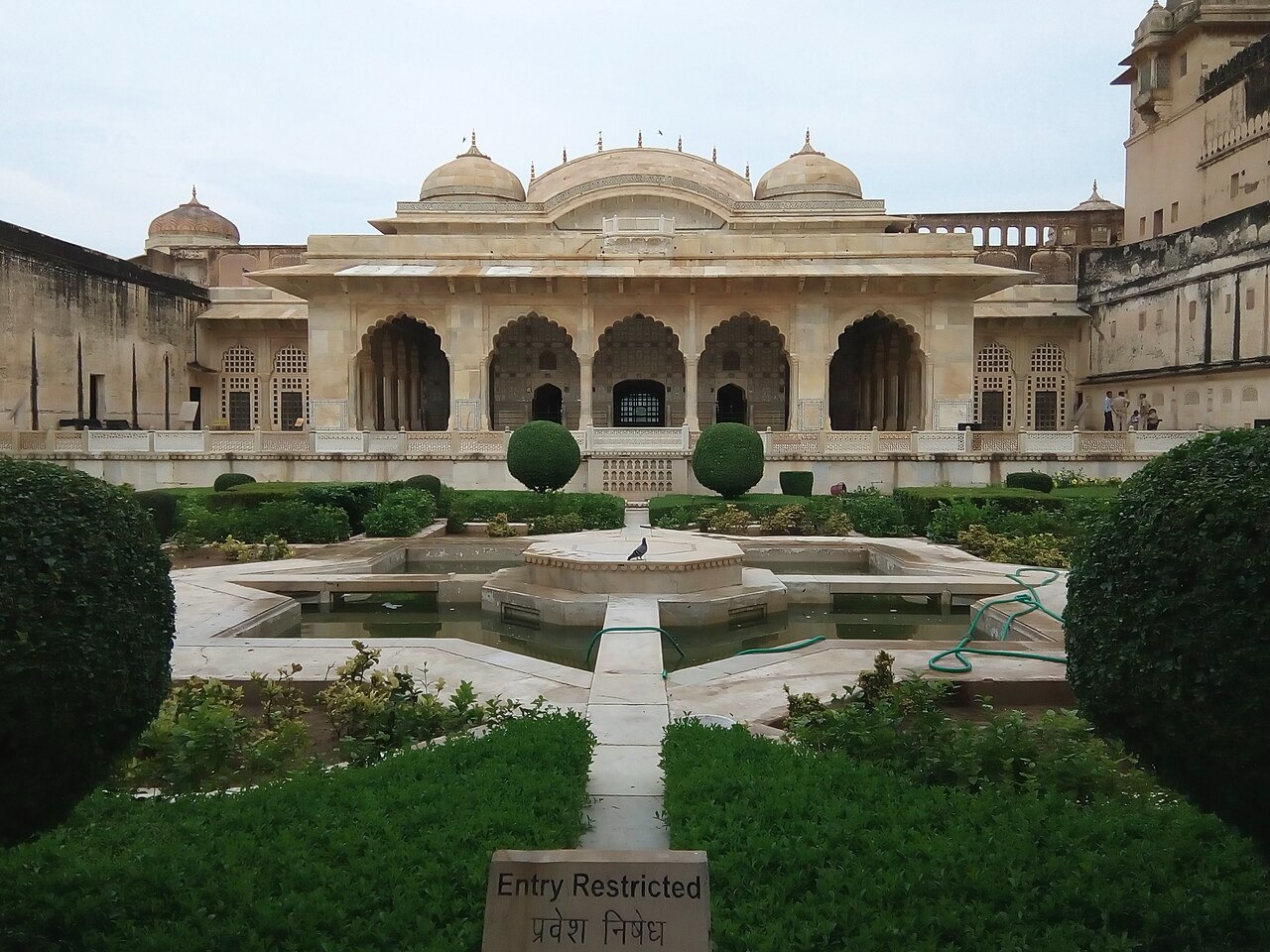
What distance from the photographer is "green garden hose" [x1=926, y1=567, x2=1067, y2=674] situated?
19.7 feet

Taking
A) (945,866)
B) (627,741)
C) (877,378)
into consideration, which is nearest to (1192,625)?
(945,866)

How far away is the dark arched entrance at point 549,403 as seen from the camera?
26.0 m

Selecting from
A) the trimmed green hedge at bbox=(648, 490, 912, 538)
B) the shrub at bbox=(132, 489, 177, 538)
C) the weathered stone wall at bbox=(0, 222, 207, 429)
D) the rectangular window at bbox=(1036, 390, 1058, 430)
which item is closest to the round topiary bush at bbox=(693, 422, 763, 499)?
the trimmed green hedge at bbox=(648, 490, 912, 538)

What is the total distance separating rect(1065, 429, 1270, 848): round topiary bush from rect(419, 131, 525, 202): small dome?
2603cm

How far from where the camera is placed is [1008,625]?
7465 millimetres

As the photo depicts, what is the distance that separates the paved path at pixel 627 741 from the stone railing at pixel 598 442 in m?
11.6

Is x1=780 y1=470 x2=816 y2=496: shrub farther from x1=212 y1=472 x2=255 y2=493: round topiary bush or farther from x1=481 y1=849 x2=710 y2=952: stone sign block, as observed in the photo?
x1=481 y1=849 x2=710 y2=952: stone sign block

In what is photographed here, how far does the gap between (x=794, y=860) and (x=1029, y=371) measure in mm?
26610

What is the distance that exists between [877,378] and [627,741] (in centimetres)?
2283

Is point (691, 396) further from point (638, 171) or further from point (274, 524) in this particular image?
point (274, 524)

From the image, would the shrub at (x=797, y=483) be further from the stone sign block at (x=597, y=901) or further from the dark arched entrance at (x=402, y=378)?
the stone sign block at (x=597, y=901)

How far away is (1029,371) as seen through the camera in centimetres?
2703

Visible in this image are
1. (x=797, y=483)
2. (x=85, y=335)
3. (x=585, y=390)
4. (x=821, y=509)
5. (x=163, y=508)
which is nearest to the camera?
(x=163, y=508)

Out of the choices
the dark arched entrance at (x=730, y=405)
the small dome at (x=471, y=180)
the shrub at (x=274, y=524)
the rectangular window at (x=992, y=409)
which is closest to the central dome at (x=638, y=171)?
the small dome at (x=471, y=180)
